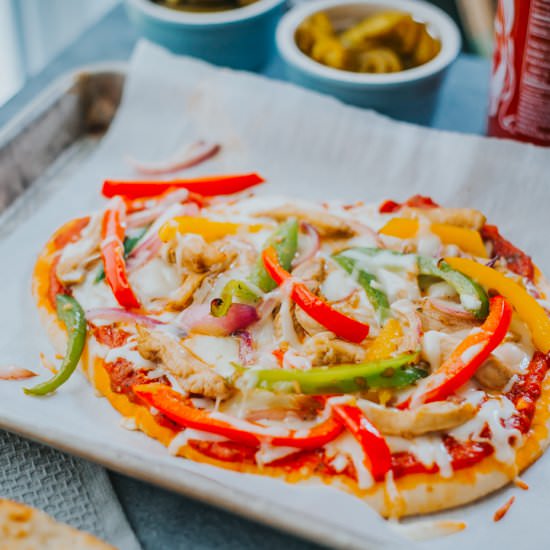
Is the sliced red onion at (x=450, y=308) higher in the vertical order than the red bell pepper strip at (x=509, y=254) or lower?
higher

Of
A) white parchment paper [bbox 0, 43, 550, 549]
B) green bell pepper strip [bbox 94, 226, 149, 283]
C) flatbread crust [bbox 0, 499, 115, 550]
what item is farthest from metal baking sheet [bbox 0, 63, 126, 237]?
flatbread crust [bbox 0, 499, 115, 550]

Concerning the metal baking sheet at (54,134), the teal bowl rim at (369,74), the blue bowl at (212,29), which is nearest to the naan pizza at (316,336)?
the metal baking sheet at (54,134)

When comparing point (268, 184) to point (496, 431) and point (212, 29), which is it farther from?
point (496, 431)

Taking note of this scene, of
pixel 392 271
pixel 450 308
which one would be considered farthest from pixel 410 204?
pixel 450 308

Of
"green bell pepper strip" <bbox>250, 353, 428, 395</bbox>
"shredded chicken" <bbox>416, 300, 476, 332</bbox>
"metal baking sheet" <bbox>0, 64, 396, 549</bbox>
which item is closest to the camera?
"metal baking sheet" <bbox>0, 64, 396, 549</bbox>

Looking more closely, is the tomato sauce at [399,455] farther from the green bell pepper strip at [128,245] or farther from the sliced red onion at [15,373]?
the green bell pepper strip at [128,245]

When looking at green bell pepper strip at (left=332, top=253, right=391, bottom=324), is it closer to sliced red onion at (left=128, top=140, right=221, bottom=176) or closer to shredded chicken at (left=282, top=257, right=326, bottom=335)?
shredded chicken at (left=282, top=257, right=326, bottom=335)

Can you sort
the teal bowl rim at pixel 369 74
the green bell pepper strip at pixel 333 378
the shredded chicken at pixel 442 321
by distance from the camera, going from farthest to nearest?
the teal bowl rim at pixel 369 74 < the shredded chicken at pixel 442 321 < the green bell pepper strip at pixel 333 378
